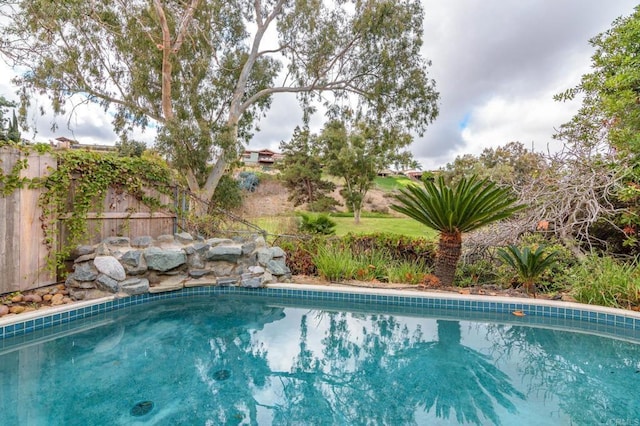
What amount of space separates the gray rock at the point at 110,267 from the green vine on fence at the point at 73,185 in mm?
447

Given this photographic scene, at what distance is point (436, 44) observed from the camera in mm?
10641

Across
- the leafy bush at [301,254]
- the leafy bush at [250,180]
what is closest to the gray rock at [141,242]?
the leafy bush at [301,254]

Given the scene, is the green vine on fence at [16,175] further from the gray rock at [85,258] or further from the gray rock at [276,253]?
the gray rock at [276,253]

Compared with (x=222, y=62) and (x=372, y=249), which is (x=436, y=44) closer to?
(x=222, y=62)

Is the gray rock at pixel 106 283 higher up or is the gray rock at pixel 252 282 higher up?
the gray rock at pixel 106 283

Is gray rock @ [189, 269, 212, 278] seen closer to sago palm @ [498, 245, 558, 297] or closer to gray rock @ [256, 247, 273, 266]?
gray rock @ [256, 247, 273, 266]

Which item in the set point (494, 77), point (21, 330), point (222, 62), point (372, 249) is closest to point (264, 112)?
point (222, 62)

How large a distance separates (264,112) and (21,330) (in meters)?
10.6

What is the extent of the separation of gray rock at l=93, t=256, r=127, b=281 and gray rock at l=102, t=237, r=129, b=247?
34 centimetres

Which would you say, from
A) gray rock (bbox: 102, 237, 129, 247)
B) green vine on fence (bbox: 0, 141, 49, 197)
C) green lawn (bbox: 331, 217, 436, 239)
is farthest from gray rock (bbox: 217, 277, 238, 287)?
green lawn (bbox: 331, 217, 436, 239)

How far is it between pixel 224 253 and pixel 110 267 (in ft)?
4.82

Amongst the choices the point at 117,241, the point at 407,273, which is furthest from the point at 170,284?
the point at 407,273

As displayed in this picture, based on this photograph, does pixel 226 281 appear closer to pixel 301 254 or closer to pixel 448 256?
pixel 301 254

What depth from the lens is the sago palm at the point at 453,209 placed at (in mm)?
4535
